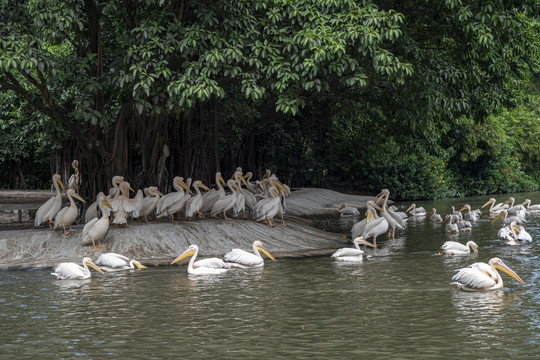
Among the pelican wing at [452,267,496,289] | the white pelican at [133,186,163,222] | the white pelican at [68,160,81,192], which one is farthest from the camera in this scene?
the white pelican at [68,160,81,192]

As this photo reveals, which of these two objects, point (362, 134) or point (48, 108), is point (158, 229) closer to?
point (48, 108)

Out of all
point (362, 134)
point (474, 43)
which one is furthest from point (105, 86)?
point (362, 134)

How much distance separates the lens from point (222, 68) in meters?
15.2

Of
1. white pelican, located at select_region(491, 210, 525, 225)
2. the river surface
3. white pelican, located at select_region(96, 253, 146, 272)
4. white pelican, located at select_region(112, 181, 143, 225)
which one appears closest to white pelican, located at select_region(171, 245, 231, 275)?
the river surface

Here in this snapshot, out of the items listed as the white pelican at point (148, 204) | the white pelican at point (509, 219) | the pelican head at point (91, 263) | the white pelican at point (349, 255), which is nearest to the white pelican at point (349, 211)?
the white pelican at point (509, 219)

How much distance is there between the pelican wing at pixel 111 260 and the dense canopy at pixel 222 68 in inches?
114

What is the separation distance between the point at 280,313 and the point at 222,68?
7.02 m

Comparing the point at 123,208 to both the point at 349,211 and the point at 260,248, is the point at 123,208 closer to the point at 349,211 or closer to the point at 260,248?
the point at 260,248

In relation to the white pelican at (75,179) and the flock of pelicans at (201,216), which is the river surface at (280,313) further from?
the white pelican at (75,179)

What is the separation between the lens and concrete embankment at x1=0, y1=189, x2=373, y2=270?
14.4 m

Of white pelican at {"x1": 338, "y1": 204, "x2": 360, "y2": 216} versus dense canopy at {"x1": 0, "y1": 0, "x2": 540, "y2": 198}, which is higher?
dense canopy at {"x1": 0, "y1": 0, "x2": 540, "y2": 198}

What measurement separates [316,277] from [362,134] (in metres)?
19.7

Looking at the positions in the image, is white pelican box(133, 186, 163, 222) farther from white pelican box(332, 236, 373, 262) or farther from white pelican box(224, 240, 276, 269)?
white pelican box(332, 236, 373, 262)

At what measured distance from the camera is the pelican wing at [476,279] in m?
10.3
